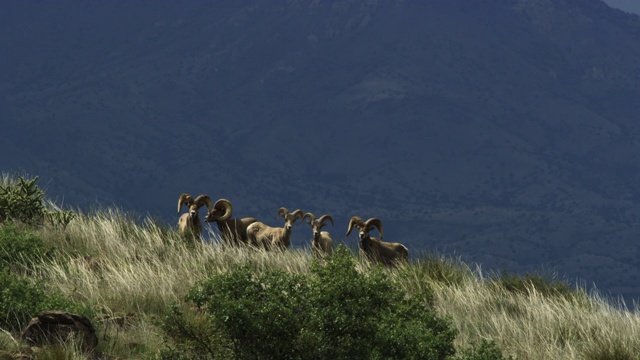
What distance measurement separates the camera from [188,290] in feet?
31.5

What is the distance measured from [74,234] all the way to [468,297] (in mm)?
5445

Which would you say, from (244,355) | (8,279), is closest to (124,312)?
(8,279)

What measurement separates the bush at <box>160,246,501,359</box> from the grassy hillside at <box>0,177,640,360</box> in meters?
0.26

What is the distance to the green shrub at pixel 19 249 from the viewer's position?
12.2 m

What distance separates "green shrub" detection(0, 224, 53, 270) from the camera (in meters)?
12.2

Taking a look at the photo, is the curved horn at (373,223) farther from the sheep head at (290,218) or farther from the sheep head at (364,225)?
the sheep head at (290,218)

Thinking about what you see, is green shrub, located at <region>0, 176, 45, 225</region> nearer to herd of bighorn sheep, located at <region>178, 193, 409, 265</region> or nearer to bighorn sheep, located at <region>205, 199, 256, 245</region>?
herd of bighorn sheep, located at <region>178, 193, 409, 265</region>

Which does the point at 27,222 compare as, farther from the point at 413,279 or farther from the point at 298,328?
the point at 298,328

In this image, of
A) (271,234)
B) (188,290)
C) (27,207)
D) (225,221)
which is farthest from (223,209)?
(188,290)

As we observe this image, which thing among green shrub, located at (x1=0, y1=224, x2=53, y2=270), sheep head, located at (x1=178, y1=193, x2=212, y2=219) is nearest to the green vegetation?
green shrub, located at (x1=0, y1=224, x2=53, y2=270)

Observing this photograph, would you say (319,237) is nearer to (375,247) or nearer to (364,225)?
(364,225)

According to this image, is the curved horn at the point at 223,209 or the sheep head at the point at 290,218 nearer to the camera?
the sheep head at the point at 290,218

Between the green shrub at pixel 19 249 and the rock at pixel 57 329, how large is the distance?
3.33 meters

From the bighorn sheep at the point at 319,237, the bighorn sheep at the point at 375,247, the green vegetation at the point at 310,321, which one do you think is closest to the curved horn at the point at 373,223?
the bighorn sheep at the point at 375,247
